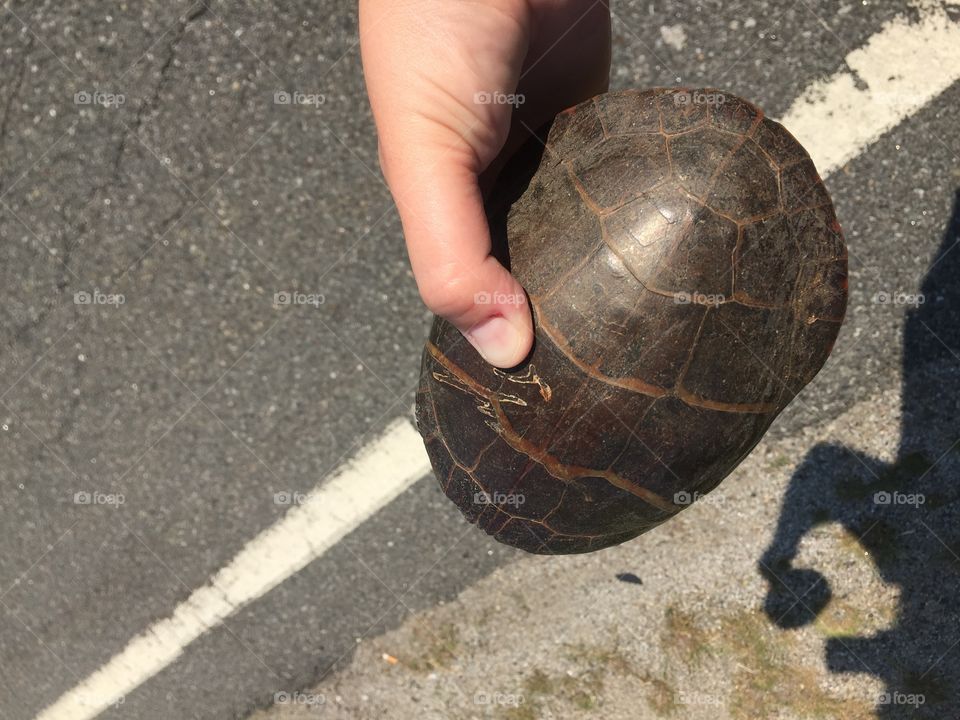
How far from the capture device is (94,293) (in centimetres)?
362

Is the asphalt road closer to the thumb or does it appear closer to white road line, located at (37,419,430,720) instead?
white road line, located at (37,419,430,720)

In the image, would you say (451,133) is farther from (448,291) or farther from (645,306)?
(645,306)

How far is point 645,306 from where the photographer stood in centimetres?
178

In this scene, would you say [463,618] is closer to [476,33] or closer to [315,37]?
[476,33]

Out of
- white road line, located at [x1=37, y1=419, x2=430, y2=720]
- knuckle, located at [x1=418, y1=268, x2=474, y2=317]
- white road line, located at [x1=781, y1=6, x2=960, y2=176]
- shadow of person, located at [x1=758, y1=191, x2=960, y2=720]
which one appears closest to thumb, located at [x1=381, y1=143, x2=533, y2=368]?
knuckle, located at [x1=418, y1=268, x2=474, y2=317]

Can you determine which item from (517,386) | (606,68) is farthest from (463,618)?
(606,68)

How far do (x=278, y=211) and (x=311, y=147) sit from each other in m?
0.38

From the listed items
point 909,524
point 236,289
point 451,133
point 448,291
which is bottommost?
point 909,524

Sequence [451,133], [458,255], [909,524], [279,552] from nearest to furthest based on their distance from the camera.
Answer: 1. [458,255]
2. [451,133]
3. [909,524]
4. [279,552]

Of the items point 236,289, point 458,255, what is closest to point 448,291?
point 458,255

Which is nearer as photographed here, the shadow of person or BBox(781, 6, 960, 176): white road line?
BBox(781, 6, 960, 176): white road line

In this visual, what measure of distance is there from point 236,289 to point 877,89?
11.1 feet

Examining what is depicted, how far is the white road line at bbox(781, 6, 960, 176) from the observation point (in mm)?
3023

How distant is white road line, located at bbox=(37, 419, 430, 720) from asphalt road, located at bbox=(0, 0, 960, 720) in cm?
7
